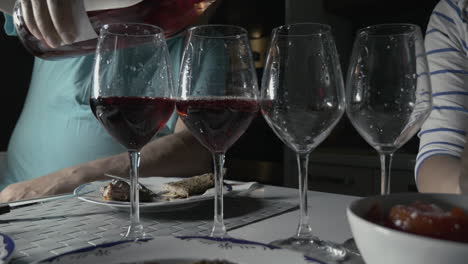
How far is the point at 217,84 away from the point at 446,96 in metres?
0.90

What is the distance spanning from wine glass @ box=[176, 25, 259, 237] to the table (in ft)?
0.34

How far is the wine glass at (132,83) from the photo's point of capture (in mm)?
534

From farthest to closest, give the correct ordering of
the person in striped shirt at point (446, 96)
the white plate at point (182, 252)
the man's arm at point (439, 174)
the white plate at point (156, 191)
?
the person in striped shirt at point (446, 96), the man's arm at point (439, 174), the white plate at point (156, 191), the white plate at point (182, 252)

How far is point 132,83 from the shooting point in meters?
0.54

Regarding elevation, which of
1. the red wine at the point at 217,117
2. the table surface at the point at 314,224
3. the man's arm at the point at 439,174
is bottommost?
the man's arm at the point at 439,174

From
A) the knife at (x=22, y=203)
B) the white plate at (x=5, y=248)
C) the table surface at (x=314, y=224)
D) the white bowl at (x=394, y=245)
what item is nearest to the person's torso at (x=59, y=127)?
the knife at (x=22, y=203)

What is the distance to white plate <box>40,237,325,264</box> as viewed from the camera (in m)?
0.37

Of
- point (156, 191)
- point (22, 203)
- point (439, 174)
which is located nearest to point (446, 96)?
point (439, 174)

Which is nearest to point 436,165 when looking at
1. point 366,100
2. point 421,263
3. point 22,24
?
point 366,100

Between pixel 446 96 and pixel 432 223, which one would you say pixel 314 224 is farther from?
pixel 446 96

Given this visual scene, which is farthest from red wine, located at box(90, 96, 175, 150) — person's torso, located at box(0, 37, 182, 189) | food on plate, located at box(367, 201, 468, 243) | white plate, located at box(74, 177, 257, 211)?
person's torso, located at box(0, 37, 182, 189)

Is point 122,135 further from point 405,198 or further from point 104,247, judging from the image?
point 405,198

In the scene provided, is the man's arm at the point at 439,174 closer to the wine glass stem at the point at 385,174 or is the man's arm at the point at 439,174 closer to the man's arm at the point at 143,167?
the wine glass stem at the point at 385,174

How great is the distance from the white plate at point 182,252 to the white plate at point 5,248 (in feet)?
0.26
